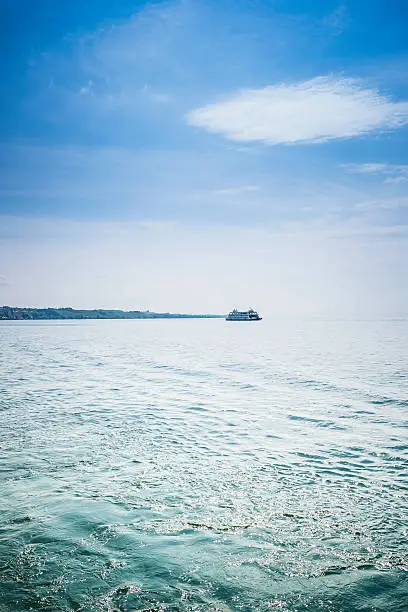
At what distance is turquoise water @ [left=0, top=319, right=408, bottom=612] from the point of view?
7324mm

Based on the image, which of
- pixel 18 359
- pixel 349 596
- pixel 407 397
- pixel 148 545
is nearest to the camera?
pixel 349 596

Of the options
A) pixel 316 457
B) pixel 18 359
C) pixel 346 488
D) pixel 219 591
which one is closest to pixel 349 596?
pixel 219 591

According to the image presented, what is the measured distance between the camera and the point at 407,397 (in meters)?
25.4

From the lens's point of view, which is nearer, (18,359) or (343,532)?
(343,532)

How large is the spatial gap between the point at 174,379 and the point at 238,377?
227 inches

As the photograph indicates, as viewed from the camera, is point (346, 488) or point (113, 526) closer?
point (113, 526)

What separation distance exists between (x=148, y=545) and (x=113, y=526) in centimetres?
125

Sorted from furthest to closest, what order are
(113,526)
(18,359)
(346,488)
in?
(18,359), (346,488), (113,526)

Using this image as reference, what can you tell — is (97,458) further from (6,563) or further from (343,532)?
(343,532)

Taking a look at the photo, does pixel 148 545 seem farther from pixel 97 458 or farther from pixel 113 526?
pixel 97 458

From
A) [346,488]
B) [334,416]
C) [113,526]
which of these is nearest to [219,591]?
[113,526]

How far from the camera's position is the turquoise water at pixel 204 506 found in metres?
7.32

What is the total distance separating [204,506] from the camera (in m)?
10.7

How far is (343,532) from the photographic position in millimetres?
9391
